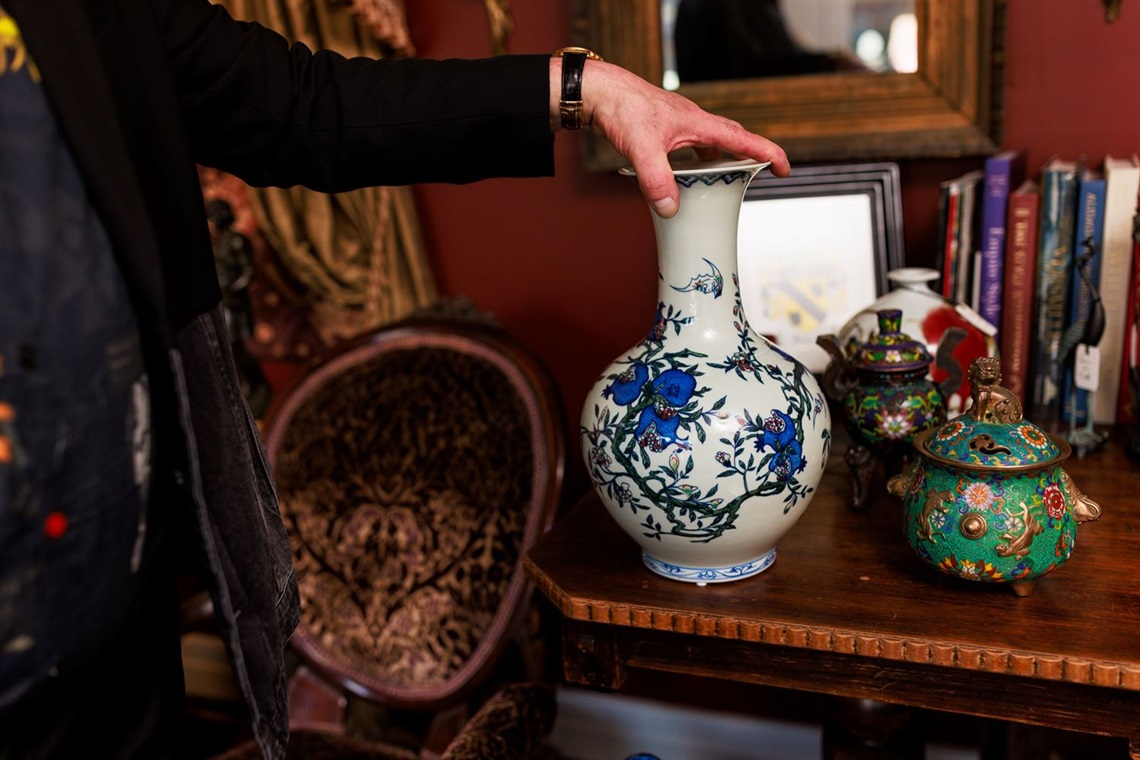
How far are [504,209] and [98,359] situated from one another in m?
1.28

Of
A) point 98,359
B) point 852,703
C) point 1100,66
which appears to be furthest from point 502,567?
point 1100,66

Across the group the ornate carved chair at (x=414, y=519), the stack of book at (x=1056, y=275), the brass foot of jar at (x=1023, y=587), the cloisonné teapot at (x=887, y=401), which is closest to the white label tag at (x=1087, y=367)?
the stack of book at (x=1056, y=275)

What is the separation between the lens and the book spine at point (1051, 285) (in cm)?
138

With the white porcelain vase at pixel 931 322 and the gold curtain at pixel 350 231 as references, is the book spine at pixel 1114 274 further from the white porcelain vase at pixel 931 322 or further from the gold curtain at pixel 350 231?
the gold curtain at pixel 350 231

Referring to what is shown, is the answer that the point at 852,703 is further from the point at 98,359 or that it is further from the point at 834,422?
the point at 98,359

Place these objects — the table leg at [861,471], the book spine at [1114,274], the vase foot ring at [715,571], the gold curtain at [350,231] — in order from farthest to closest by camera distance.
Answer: the gold curtain at [350,231], the book spine at [1114,274], the table leg at [861,471], the vase foot ring at [715,571]

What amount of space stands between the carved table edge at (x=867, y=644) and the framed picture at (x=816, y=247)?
649mm

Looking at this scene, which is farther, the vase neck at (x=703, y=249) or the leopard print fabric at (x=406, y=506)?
the leopard print fabric at (x=406, y=506)

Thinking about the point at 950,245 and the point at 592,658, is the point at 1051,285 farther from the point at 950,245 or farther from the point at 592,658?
the point at 592,658

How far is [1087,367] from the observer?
4.47ft

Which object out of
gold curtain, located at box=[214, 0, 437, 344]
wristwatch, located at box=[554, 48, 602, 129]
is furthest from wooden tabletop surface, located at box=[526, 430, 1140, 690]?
gold curtain, located at box=[214, 0, 437, 344]

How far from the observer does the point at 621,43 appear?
172 centimetres

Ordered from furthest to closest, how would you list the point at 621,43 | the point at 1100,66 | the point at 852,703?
the point at 621,43 < the point at 1100,66 < the point at 852,703

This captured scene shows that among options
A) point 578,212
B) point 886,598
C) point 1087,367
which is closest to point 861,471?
point 886,598
